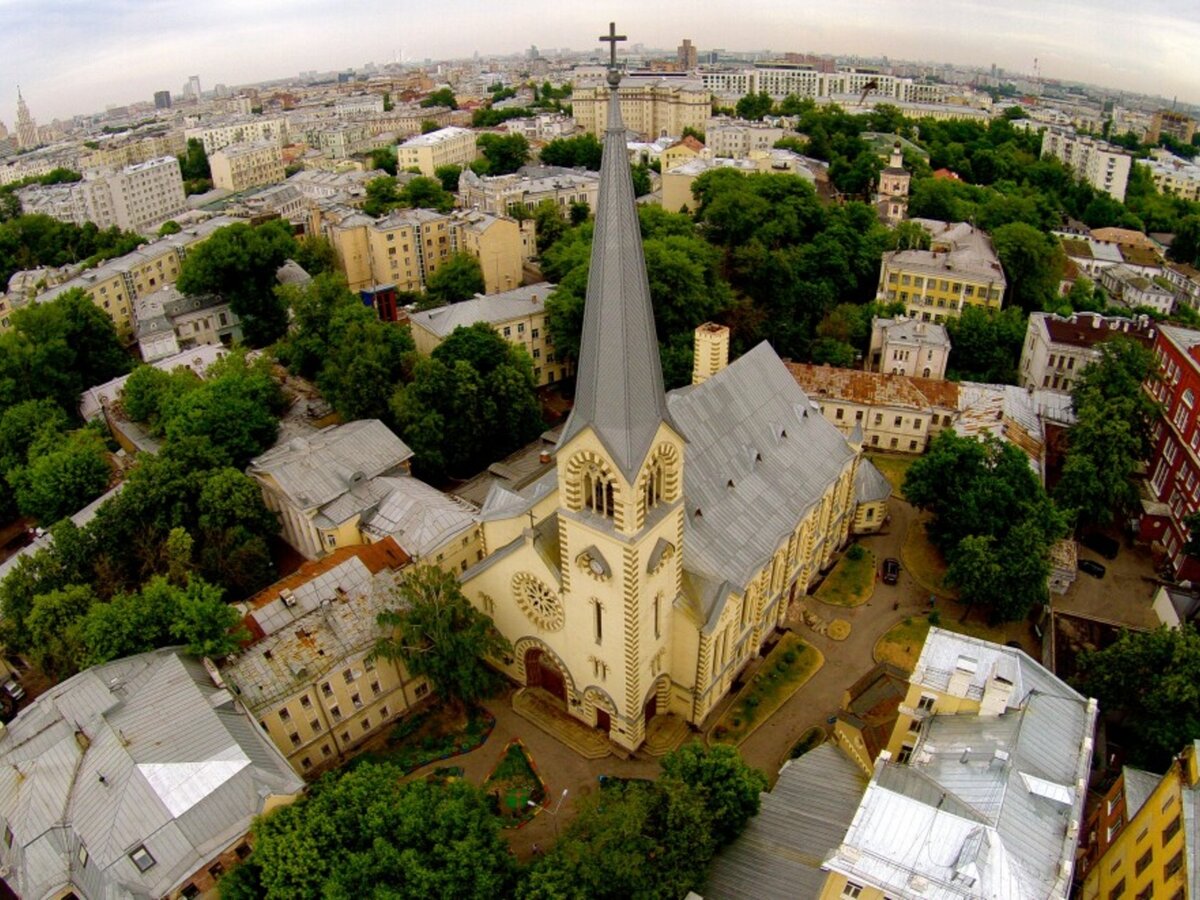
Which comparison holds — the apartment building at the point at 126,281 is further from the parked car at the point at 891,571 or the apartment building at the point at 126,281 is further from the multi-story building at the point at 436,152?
the parked car at the point at 891,571

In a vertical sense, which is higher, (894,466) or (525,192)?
(525,192)

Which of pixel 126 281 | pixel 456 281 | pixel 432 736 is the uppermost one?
pixel 456 281

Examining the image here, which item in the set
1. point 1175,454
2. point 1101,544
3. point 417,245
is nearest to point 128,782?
point 1101,544

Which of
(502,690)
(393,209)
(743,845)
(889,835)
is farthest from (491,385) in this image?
(393,209)

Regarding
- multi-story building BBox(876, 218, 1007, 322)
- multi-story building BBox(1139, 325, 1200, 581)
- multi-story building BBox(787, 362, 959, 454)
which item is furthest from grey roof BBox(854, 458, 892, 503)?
multi-story building BBox(876, 218, 1007, 322)

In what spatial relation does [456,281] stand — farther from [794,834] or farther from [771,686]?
[794,834]

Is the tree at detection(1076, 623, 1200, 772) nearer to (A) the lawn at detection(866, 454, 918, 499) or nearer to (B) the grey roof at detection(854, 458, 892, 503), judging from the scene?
(B) the grey roof at detection(854, 458, 892, 503)

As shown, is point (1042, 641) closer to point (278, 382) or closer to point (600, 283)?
point (600, 283)
